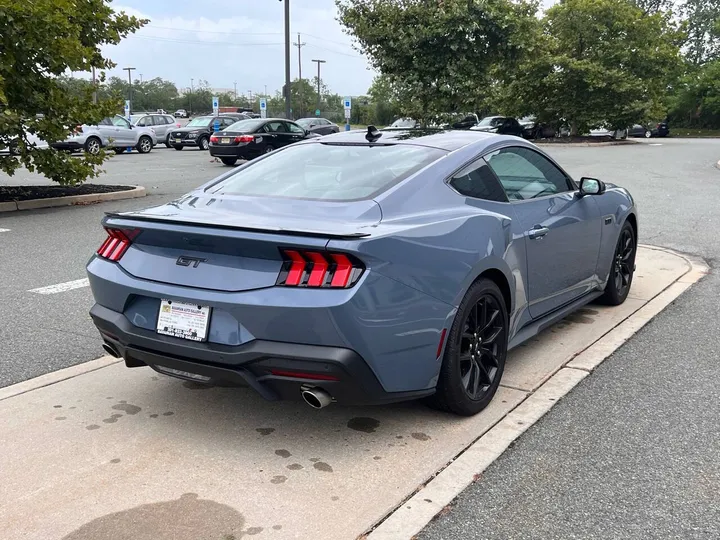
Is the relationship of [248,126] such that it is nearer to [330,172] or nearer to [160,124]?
[160,124]

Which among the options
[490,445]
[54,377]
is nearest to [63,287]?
[54,377]

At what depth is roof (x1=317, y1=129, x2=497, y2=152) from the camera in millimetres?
4316

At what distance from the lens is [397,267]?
10.5ft

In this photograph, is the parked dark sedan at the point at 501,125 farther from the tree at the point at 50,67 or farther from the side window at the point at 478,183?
the side window at the point at 478,183

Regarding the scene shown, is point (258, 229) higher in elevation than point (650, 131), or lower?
higher

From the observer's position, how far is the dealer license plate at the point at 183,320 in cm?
322

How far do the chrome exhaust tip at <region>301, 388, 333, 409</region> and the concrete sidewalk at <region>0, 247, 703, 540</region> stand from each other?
1.04 ft

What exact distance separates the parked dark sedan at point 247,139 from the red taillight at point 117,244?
18.1 metres

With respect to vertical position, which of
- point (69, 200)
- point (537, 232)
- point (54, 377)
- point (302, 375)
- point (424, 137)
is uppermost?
point (424, 137)

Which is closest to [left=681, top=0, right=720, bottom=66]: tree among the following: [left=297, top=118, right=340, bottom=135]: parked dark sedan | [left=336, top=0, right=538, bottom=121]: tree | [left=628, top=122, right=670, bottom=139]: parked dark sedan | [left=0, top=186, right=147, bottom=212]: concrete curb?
[left=628, top=122, right=670, bottom=139]: parked dark sedan

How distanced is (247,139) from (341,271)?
1936cm

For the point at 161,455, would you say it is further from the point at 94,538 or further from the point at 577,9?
the point at 577,9

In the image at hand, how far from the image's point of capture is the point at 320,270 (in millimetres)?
3090

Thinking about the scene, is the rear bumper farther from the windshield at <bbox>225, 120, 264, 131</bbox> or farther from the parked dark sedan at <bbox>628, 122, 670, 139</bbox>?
the parked dark sedan at <bbox>628, 122, 670, 139</bbox>
